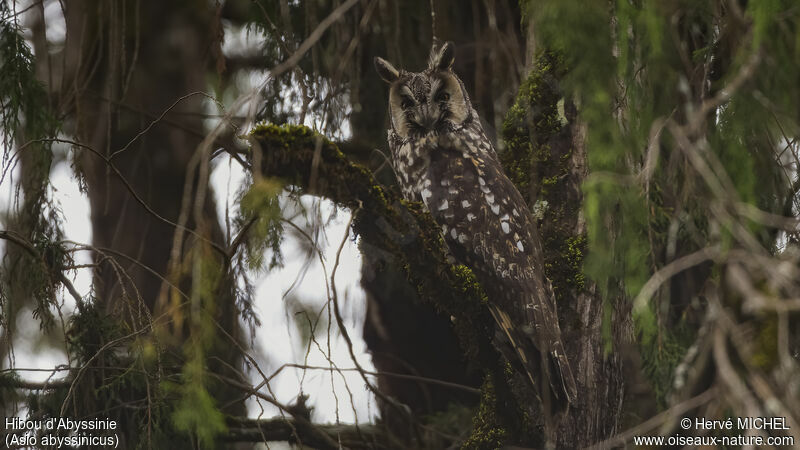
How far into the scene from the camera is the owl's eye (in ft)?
10.7

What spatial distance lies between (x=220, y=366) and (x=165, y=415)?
3.03ft

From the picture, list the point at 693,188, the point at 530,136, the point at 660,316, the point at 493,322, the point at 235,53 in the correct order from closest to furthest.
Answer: the point at 693,188 < the point at 660,316 < the point at 493,322 < the point at 530,136 < the point at 235,53

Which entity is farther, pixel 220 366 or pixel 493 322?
pixel 220 366

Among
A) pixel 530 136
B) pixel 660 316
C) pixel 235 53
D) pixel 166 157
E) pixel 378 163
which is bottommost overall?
pixel 660 316

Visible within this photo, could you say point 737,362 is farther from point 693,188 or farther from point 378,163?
point 378,163

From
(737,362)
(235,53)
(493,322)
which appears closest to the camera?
(737,362)

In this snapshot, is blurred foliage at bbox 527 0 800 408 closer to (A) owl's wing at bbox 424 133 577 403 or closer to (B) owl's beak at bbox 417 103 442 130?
(A) owl's wing at bbox 424 133 577 403

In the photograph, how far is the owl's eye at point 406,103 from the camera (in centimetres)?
327

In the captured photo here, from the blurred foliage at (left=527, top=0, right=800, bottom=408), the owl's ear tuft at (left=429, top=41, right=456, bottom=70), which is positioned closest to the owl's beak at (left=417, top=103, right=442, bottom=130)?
the owl's ear tuft at (left=429, top=41, right=456, bottom=70)

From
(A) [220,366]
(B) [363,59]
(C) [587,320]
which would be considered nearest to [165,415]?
(A) [220,366]

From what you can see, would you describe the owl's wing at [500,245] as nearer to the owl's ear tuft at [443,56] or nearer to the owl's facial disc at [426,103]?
the owl's facial disc at [426,103]

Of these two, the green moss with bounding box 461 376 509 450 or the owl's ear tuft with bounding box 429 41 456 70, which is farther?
the owl's ear tuft with bounding box 429 41 456 70

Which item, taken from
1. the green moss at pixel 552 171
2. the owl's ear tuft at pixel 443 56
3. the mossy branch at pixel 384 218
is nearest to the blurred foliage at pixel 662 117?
the mossy branch at pixel 384 218

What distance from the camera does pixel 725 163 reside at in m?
1.58
